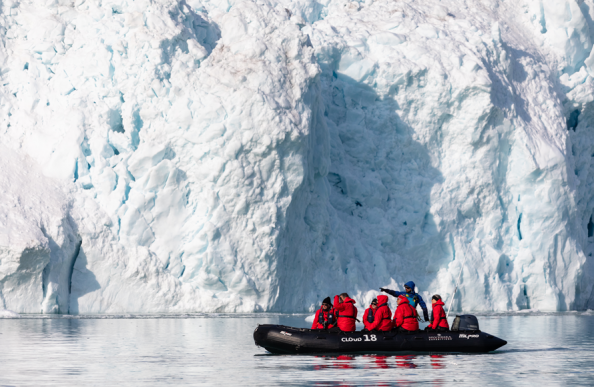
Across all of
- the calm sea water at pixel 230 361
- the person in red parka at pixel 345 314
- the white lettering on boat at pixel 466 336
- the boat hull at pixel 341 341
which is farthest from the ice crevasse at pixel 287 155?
the white lettering on boat at pixel 466 336

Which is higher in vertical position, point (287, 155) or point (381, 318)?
point (287, 155)

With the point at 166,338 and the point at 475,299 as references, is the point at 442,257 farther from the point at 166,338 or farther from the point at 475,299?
the point at 166,338

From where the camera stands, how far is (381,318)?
604 inches

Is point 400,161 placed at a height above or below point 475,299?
above

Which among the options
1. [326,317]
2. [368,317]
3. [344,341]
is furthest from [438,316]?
[326,317]

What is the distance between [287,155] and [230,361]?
46.4 feet

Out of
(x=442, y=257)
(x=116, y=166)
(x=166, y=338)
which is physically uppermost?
(x=116, y=166)

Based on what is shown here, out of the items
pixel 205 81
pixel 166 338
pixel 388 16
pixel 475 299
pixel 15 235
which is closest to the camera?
pixel 166 338

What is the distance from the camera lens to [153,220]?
27156 mm

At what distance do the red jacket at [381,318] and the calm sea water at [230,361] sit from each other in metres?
0.57

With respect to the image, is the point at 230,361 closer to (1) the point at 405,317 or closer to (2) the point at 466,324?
(1) the point at 405,317

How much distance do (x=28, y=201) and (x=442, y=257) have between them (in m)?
13.9

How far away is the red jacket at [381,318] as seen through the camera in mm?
15305

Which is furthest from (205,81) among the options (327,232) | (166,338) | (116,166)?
(166,338)
